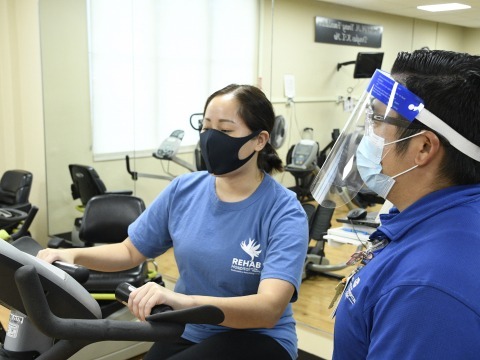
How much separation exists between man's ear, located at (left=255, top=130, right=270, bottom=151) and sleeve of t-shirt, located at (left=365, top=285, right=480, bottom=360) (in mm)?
951

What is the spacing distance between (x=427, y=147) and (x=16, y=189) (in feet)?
12.4

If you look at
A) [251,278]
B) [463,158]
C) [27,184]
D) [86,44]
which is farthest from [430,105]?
[86,44]

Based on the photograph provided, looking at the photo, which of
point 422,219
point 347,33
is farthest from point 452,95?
point 347,33

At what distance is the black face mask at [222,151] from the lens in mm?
1621

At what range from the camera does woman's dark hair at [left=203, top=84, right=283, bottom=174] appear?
1631 millimetres

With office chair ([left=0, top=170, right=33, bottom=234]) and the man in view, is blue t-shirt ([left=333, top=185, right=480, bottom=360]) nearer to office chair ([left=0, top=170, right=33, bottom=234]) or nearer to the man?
the man

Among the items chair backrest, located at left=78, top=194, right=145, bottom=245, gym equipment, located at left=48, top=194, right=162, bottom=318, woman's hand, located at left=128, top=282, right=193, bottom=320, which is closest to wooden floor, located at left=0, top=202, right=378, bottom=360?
gym equipment, located at left=48, top=194, right=162, bottom=318

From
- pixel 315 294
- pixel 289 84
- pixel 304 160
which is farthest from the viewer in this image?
pixel 289 84

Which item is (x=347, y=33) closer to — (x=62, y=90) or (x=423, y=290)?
(x=62, y=90)

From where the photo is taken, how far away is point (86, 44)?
451 centimetres

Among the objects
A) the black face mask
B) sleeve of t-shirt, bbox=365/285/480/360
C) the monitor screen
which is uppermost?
the monitor screen

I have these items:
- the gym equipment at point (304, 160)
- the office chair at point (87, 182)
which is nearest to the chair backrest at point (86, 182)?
the office chair at point (87, 182)

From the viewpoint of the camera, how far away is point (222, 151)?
5.32 ft

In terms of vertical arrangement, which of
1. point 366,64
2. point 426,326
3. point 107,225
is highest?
point 366,64
